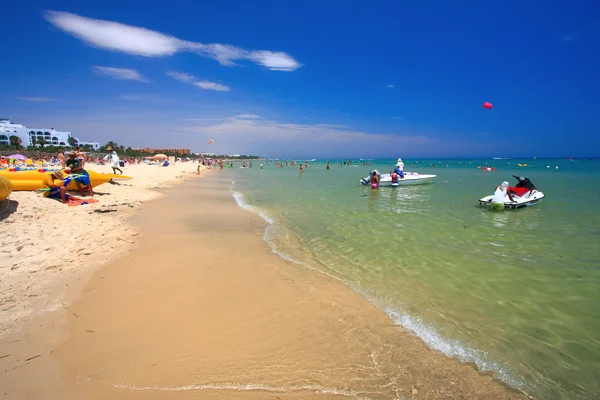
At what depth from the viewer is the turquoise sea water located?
10.6ft

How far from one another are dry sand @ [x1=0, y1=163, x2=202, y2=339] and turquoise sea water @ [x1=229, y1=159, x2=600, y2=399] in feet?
12.8

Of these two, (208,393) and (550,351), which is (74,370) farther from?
(550,351)

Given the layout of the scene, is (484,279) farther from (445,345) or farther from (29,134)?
(29,134)

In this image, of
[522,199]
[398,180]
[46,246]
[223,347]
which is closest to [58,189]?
[46,246]

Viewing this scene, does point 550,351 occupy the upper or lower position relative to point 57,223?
lower

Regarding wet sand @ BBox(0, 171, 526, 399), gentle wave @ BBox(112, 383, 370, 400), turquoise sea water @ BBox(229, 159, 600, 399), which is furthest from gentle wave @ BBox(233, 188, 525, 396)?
gentle wave @ BBox(112, 383, 370, 400)

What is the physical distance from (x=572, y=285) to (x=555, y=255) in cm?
195

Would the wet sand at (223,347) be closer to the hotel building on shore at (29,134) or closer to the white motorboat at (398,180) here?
the white motorboat at (398,180)

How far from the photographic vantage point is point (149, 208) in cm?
1108

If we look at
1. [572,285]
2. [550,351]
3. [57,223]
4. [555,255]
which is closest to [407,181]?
[555,255]

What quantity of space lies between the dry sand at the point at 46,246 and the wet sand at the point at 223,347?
1.34 ft

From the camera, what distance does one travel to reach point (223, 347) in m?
3.13

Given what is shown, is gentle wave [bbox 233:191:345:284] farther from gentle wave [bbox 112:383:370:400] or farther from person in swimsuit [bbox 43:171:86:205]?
person in swimsuit [bbox 43:171:86:205]

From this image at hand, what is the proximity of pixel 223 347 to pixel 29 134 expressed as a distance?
114754 mm
